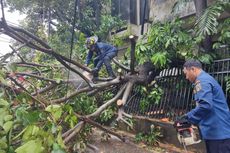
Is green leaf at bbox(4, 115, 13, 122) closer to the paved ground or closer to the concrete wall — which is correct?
the paved ground

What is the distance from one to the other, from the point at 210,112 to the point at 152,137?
2.57m

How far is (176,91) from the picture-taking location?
5992 millimetres

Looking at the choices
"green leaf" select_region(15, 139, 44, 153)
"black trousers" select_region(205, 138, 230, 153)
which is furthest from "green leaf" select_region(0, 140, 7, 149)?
"black trousers" select_region(205, 138, 230, 153)

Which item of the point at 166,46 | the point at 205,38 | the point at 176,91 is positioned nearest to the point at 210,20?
the point at 205,38

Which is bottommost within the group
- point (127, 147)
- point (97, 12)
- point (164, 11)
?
point (127, 147)

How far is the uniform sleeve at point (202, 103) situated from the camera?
10.5ft

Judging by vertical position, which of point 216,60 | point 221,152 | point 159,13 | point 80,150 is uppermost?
point 159,13

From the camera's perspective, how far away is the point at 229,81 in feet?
15.5

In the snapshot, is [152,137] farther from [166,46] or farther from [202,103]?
[202,103]

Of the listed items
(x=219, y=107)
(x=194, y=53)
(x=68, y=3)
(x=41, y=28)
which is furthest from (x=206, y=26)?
(x=41, y=28)

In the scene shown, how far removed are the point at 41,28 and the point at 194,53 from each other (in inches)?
395

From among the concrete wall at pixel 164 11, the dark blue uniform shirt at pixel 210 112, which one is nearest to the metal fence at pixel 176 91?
the dark blue uniform shirt at pixel 210 112

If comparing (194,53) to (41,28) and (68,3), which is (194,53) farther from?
(41,28)

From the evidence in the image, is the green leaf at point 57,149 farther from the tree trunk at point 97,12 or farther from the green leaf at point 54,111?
the tree trunk at point 97,12
